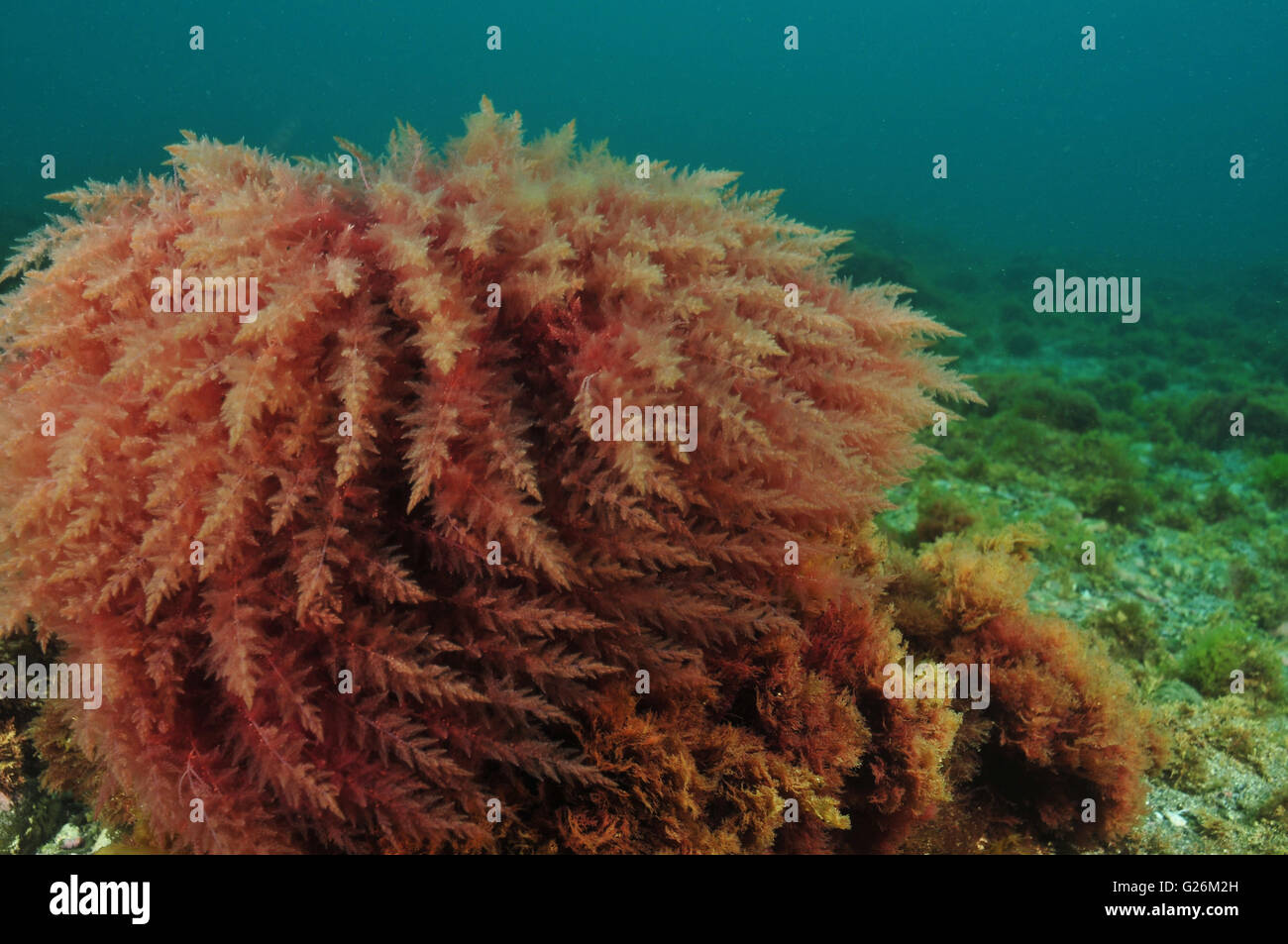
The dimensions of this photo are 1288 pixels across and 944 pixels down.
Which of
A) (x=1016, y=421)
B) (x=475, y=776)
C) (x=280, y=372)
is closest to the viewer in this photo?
(x=280, y=372)

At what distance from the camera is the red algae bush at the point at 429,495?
2.06 m

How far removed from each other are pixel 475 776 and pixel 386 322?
5.01 feet

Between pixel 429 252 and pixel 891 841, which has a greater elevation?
pixel 429 252

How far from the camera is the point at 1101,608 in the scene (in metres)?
6.03

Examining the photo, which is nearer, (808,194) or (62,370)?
(62,370)

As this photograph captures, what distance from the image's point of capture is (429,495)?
2.17 meters

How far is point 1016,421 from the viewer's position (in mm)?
10344

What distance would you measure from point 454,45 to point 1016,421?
123466 mm

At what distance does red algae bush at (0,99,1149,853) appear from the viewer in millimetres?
2057
